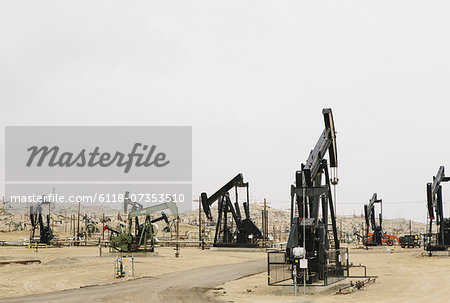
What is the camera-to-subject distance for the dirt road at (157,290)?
16.3 meters

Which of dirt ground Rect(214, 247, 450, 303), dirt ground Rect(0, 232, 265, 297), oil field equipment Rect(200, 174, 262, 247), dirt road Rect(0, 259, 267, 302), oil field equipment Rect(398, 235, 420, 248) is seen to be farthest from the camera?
oil field equipment Rect(398, 235, 420, 248)

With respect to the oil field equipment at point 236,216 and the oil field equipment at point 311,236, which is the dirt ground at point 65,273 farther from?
the oil field equipment at point 236,216

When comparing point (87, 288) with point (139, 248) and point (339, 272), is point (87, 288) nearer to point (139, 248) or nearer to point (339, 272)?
point (339, 272)

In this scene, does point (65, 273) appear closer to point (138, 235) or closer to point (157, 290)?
point (157, 290)

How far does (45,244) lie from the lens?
5269 cm

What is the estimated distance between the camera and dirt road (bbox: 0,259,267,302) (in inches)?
640

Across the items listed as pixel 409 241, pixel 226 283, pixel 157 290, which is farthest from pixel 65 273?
pixel 409 241

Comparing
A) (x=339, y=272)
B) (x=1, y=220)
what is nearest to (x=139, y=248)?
(x=339, y=272)

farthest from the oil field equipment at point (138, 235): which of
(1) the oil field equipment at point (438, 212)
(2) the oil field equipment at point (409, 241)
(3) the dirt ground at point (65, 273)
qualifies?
(2) the oil field equipment at point (409, 241)

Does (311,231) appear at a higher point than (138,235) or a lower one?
higher

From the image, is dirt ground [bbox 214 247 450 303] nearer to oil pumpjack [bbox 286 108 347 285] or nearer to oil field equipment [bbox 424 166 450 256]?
oil pumpjack [bbox 286 108 347 285]

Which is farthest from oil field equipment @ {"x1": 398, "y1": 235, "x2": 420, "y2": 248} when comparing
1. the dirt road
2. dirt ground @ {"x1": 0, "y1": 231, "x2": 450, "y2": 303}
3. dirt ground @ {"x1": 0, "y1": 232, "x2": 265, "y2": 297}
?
the dirt road

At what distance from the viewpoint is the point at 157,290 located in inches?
725

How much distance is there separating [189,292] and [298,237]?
164 inches
